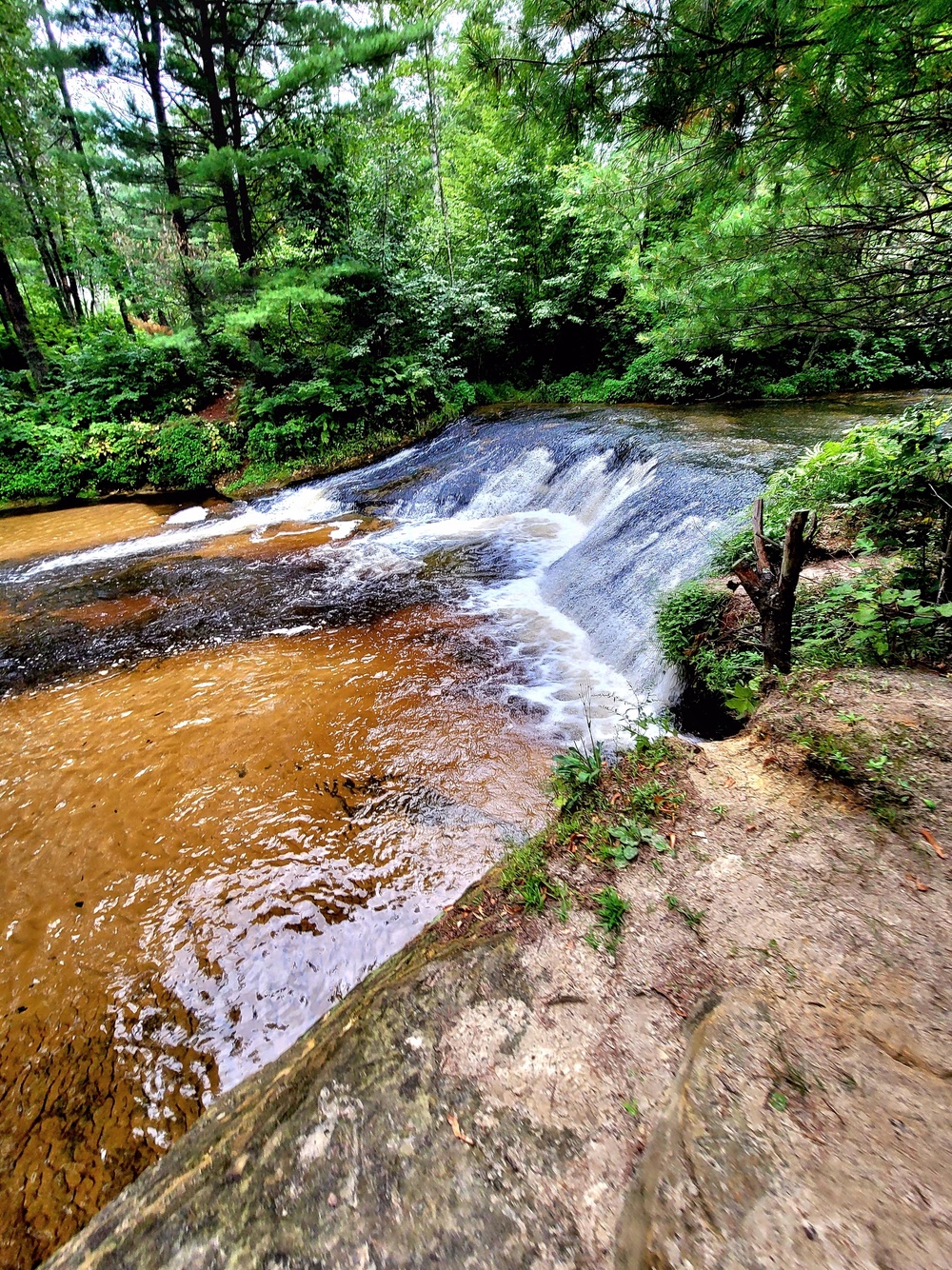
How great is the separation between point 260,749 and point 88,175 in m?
18.6

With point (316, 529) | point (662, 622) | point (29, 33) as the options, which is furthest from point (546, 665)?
point (29, 33)

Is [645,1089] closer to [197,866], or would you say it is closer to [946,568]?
[197,866]

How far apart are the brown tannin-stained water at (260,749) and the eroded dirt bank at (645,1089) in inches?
23.0

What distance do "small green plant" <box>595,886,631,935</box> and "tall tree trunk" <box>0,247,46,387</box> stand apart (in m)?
17.3

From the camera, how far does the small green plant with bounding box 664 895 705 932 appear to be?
85.0 inches

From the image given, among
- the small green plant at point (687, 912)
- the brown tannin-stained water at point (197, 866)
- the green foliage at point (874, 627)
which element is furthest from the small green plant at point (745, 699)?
the small green plant at point (687, 912)

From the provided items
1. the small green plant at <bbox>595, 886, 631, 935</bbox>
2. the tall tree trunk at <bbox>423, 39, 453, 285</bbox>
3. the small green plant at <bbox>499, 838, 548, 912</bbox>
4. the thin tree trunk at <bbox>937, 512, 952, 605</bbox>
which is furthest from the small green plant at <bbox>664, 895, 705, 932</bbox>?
the tall tree trunk at <bbox>423, 39, 453, 285</bbox>

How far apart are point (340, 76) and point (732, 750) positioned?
15667 mm

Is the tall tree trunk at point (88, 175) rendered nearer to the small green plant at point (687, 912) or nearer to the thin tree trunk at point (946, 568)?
the thin tree trunk at point (946, 568)

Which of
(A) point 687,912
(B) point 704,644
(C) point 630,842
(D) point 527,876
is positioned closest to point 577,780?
(C) point 630,842

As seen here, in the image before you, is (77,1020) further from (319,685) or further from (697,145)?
(697,145)

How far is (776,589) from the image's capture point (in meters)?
3.28

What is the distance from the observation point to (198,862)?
3369mm

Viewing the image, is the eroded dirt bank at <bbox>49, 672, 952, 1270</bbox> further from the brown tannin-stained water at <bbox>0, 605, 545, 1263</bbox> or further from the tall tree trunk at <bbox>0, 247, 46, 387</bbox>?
the tall tree trunk at <bbox>0, 247, 46, 387</bbox>
